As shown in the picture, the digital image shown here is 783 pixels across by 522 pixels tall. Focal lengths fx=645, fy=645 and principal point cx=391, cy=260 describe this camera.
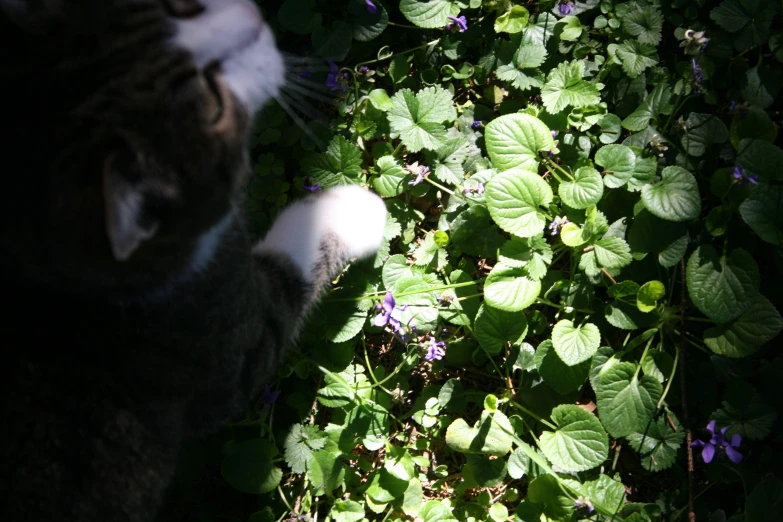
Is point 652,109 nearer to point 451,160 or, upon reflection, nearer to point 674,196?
point 674,196

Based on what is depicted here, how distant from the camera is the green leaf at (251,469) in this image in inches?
81.4

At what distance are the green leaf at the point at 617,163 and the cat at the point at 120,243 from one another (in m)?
1.15

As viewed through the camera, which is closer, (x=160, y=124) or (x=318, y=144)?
(x=160, y=124)

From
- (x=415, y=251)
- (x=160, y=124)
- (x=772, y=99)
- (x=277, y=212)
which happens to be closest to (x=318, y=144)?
(x=277, y=212)

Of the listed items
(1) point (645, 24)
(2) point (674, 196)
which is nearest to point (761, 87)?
(1) point (645, 24)

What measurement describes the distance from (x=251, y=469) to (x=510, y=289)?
3.31ft

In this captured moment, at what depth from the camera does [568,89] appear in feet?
7.31

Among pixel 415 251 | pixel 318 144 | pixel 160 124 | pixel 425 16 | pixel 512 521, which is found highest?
pixel 160 124

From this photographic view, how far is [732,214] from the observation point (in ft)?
6.89

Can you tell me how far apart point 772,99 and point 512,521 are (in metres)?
1.67

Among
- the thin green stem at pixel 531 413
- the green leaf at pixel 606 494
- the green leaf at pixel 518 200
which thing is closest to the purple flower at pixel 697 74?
the green leaf at pixel 518 200

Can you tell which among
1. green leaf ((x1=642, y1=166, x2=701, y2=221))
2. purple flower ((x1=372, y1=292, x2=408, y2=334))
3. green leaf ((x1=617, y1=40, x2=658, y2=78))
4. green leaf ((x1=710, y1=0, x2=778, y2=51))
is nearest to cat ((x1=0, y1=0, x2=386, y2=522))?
purple flower ((x1=372, y1=292, x2=408, y2=334))

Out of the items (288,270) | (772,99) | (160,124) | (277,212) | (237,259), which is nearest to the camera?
(160,124)

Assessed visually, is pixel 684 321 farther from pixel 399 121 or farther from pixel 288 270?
pixel 288 270
